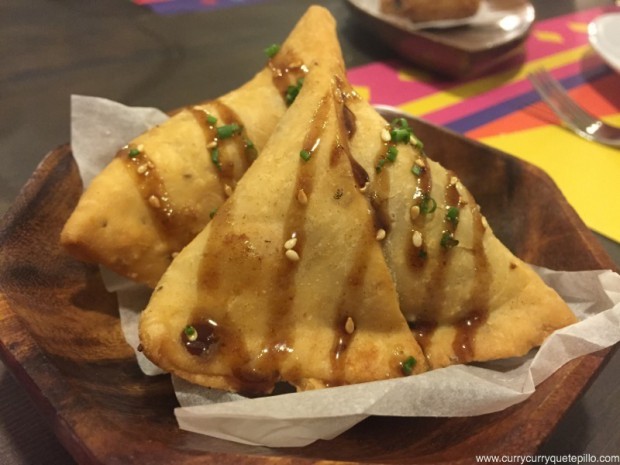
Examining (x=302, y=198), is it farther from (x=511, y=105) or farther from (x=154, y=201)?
(x=511, y=105)

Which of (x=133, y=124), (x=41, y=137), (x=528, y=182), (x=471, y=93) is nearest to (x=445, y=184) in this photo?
(x=528, y=182)

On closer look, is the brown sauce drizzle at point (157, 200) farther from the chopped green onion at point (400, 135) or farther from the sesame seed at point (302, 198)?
the chopped green onion at point (400, 135)

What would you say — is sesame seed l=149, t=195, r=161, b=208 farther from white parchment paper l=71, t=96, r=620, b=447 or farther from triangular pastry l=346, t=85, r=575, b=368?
triangular pastry l=346, t=85, r=575, b=368

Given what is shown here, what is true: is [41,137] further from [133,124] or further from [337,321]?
[337,321]

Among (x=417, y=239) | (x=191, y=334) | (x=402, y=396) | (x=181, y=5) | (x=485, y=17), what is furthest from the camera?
(x=181, y=5)

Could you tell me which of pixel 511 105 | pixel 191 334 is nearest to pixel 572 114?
pixel 511 105

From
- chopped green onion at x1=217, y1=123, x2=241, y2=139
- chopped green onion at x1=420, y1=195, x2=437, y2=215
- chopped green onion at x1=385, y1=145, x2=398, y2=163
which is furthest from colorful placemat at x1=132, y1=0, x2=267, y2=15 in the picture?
chopped green onion at x1=420, y1=195, x2=437, y2=215

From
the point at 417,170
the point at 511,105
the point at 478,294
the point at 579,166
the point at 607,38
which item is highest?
the point at 417,170
